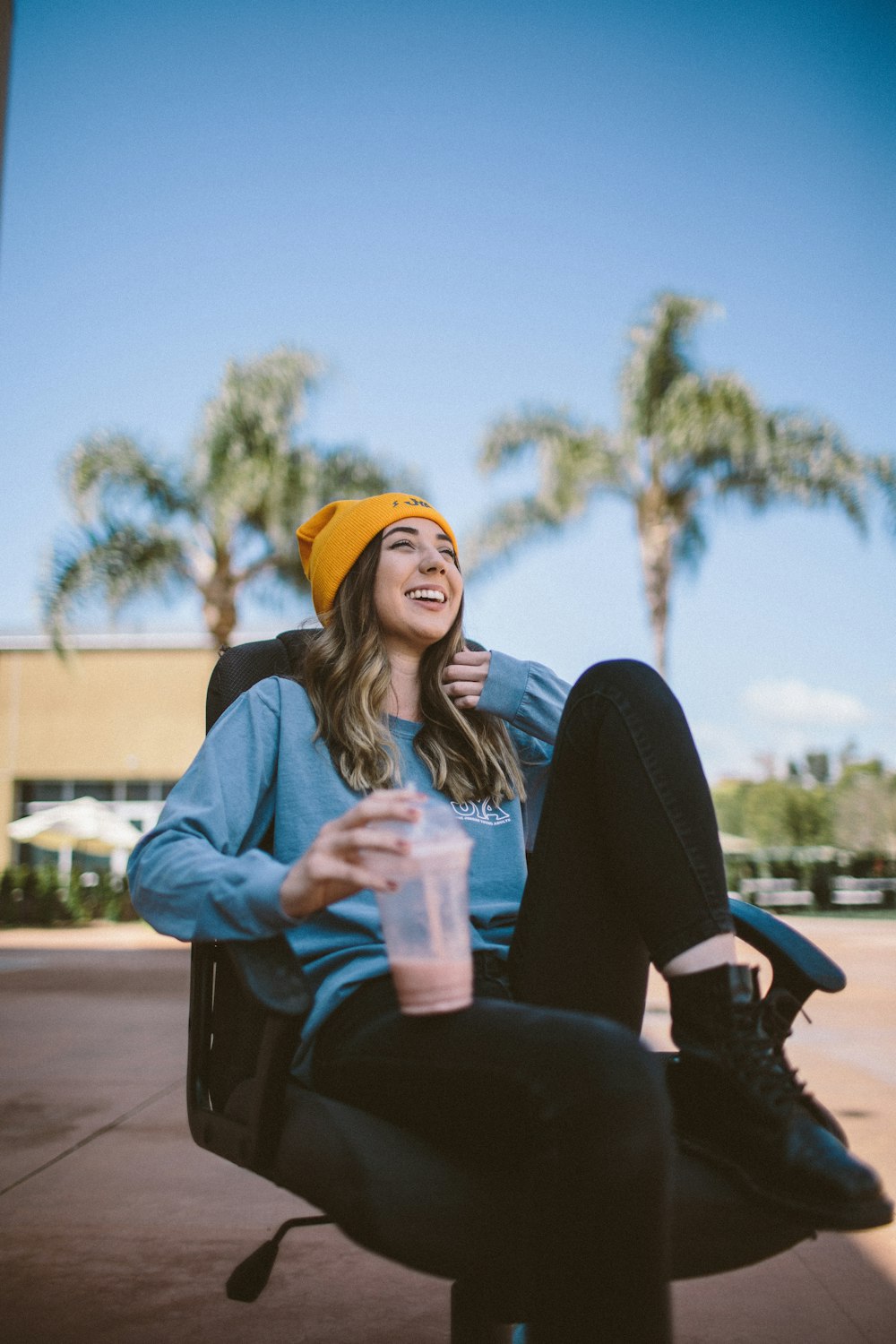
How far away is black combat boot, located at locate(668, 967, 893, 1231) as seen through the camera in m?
1.08

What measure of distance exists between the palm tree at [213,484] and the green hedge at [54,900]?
429 centimetres

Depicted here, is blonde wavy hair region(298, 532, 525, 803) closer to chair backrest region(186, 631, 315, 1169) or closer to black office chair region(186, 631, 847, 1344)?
chair backrest region(186, 631, 315, 1169)

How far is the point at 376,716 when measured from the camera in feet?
6.04

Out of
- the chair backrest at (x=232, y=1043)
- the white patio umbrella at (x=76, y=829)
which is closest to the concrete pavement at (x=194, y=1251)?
the chair backrest at (x=232, y=1043)

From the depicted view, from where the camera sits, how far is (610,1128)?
1.03m

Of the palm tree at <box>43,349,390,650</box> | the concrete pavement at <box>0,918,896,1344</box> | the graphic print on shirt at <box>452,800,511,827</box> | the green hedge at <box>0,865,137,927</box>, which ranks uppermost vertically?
the palm tree at <box>43,349,390,650</box>

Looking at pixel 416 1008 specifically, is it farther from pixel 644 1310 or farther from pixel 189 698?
pixel 189 698

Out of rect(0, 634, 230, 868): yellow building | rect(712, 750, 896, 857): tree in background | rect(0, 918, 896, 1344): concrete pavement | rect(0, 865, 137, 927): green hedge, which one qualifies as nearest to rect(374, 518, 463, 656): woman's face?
rect(0, 918, 896, 1344): concrete pavement

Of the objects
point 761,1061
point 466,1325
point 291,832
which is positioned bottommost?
point 466,1325

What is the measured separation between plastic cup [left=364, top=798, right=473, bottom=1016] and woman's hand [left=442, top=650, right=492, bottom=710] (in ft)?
2.42

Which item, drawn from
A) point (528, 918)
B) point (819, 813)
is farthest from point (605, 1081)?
point (819, 813)

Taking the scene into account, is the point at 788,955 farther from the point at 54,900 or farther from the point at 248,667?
the point at 54,900

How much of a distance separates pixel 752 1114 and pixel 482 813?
0.71m

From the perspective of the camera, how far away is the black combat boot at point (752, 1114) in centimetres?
108
